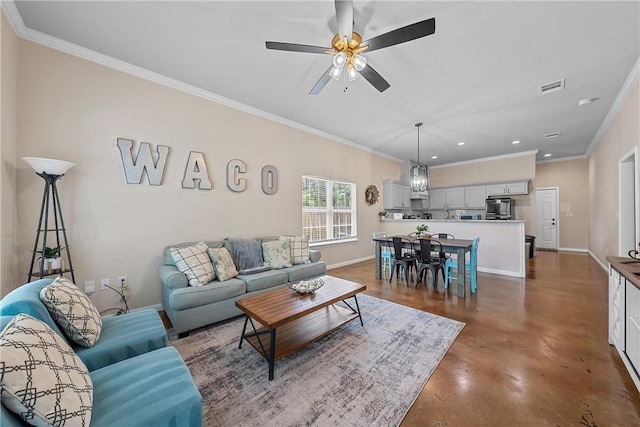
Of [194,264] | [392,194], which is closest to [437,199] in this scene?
[392,194]

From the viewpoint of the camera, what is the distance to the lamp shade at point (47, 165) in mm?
2023

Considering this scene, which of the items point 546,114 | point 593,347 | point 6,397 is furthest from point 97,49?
point 546,114

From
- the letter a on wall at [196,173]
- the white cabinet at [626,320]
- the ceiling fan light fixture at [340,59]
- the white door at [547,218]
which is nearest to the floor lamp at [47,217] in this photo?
the letter a on wall at [196,173]

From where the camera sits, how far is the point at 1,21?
6.29ft

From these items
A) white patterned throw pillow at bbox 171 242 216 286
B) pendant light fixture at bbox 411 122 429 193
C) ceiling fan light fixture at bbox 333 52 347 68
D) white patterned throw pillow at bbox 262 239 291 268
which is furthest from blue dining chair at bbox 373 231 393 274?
ceiling fan light fixture at bbox 333 52 347 68

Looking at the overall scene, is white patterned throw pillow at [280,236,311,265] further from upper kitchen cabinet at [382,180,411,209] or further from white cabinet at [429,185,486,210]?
white cabinet at [429,185,486,210]

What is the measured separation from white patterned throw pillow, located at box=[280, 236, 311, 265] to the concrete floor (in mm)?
1230

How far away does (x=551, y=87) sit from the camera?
3.18m

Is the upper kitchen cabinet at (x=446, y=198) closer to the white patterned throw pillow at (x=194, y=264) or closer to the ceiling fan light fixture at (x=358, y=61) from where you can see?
the ceiling fan light fixture at (x=358, y=61)

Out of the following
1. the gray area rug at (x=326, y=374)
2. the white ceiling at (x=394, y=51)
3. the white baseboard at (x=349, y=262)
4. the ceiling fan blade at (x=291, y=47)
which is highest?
the white ceiling at (x=394, y=51)

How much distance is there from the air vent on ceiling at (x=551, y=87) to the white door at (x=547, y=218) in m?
5.98

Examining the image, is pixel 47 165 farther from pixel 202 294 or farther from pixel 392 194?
pixel 392 194

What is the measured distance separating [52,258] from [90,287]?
1.73 feet

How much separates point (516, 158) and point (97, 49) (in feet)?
29.0
